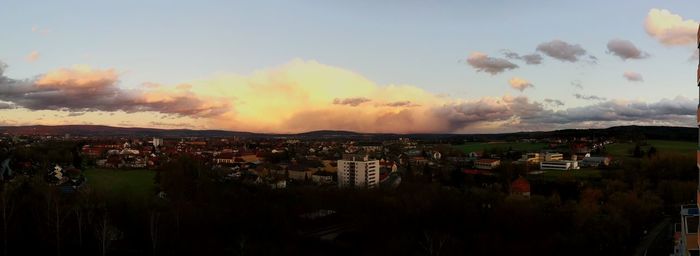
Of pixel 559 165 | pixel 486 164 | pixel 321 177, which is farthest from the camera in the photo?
pixel 486 164

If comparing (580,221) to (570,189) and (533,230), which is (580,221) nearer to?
(533,230)

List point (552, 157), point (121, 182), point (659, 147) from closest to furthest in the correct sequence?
point (121, 182) < point (659, 147) < point (552, 157)

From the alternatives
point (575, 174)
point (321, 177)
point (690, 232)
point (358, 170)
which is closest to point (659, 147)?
point (575, 174)

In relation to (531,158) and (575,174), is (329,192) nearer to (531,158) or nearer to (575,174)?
(575,174)

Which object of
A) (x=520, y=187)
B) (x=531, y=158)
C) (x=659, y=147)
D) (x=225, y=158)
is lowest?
(x=520, y=187)

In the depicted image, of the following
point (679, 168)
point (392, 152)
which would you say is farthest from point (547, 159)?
point (392, 152)

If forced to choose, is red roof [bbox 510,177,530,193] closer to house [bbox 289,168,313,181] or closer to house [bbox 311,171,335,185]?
house [bbox 311,171,335,185]

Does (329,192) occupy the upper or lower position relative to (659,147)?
lower

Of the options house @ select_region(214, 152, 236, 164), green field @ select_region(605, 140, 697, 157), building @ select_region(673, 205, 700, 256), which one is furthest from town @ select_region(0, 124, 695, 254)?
building @ select_region(673, 205, 700, 256)
